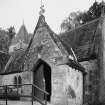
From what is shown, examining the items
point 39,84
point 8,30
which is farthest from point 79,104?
point 8,30

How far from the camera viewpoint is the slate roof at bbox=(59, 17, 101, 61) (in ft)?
54.0

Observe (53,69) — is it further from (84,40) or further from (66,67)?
(84,40)

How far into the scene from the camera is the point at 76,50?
17.9 m

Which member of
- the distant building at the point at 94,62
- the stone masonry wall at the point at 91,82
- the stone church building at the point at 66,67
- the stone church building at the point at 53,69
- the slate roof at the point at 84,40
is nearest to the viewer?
the stone church building at the point at 53,69

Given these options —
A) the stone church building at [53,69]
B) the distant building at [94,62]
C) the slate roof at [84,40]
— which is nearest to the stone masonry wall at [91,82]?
the distant building at [94,62]

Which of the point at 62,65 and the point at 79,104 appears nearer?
the point at 62,65

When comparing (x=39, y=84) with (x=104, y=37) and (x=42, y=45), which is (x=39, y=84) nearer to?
(x=42, y=45)

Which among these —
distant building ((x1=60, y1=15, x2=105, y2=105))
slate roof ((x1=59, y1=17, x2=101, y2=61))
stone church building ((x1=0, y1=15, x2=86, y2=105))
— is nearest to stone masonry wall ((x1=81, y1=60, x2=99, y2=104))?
distant building ((x1=60, y1=15, x2=105, y2=105))

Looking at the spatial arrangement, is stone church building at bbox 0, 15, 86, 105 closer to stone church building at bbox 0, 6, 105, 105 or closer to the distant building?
stone church building at bbox 0, 6, 105, 105

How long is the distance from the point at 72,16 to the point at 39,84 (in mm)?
30846

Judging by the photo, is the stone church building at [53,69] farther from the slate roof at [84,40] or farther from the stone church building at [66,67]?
the slate roof at [84,40]

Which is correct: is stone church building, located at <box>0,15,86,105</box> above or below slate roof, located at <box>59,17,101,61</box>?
→ below

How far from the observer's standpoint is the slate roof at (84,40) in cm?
1647

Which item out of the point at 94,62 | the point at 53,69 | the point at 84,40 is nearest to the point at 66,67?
the point at 53,69
